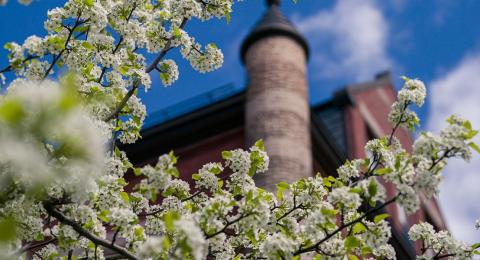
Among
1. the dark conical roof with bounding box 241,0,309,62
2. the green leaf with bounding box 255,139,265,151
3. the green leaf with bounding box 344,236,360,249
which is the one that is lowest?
the green leaf with bounding box 344,236,360,249

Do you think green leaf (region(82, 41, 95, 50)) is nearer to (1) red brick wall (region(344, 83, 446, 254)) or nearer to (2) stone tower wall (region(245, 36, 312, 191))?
(2) stone tower wall (region(245, 36, 312, 191))

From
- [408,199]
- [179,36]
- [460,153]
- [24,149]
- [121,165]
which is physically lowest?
[24,149]

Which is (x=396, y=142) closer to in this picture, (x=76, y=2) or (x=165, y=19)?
(x=165, y=19)

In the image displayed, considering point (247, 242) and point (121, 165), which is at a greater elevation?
point (121, 165)

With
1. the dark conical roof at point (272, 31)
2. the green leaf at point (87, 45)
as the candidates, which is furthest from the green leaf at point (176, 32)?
the dark conical roof at point (272, 31)

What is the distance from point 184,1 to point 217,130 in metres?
9.61

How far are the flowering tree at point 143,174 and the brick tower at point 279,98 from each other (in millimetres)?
6981

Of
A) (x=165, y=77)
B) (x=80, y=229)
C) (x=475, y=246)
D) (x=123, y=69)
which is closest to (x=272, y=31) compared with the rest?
(x=165, y=77)

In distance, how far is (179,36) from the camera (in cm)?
857

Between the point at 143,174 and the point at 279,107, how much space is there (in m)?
10.8

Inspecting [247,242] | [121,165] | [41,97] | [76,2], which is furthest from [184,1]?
[41,97]

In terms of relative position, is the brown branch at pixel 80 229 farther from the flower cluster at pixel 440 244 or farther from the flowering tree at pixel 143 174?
the flower cluster at pixel 440 244

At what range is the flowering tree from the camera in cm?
439

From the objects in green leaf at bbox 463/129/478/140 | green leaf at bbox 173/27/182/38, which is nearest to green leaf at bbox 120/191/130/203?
green leaf at bbox 173/27/182/38
